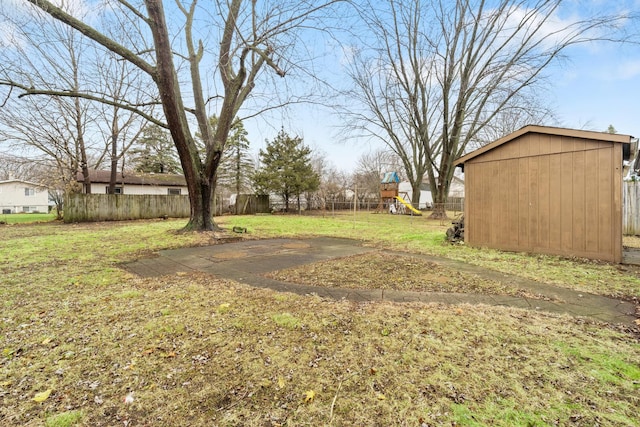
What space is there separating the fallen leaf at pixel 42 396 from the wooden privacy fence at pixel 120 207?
15.9m

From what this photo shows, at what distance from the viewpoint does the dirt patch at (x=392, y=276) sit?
3.69 meters

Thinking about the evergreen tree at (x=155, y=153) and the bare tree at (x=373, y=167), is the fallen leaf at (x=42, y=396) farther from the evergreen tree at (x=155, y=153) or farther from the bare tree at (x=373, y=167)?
Result: the bare tree at (x=373, y=167)

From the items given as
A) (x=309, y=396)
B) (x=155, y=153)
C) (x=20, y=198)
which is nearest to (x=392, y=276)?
(x=309, y=396)

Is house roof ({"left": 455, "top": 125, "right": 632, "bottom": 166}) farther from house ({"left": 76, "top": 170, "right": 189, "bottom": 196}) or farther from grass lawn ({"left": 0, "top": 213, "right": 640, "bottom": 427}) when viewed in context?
house ({"left": 76, "top": 170, "right": 189, "bottom": 196})

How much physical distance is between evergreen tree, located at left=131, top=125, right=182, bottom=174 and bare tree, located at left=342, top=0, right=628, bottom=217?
45.0ft

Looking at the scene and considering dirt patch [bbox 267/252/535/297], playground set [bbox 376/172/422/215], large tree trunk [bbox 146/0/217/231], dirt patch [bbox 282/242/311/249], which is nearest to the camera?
dirt patch [bbox 267/252/535/297]

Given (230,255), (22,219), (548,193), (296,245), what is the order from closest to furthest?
(548,193) < (230,255) < (296,245) < (22,219)

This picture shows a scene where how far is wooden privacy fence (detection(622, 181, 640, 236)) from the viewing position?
8656 millimetres

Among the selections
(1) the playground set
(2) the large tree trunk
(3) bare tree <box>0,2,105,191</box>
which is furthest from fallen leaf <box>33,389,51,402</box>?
(1) the playground set

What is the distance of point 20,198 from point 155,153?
20.7 m

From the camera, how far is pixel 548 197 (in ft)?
18.9

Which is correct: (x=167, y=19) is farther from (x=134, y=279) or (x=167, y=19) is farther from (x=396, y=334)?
(x=396, y=334)

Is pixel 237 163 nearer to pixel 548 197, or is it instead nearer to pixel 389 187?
pixel 389 187

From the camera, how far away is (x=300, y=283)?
154 inches
